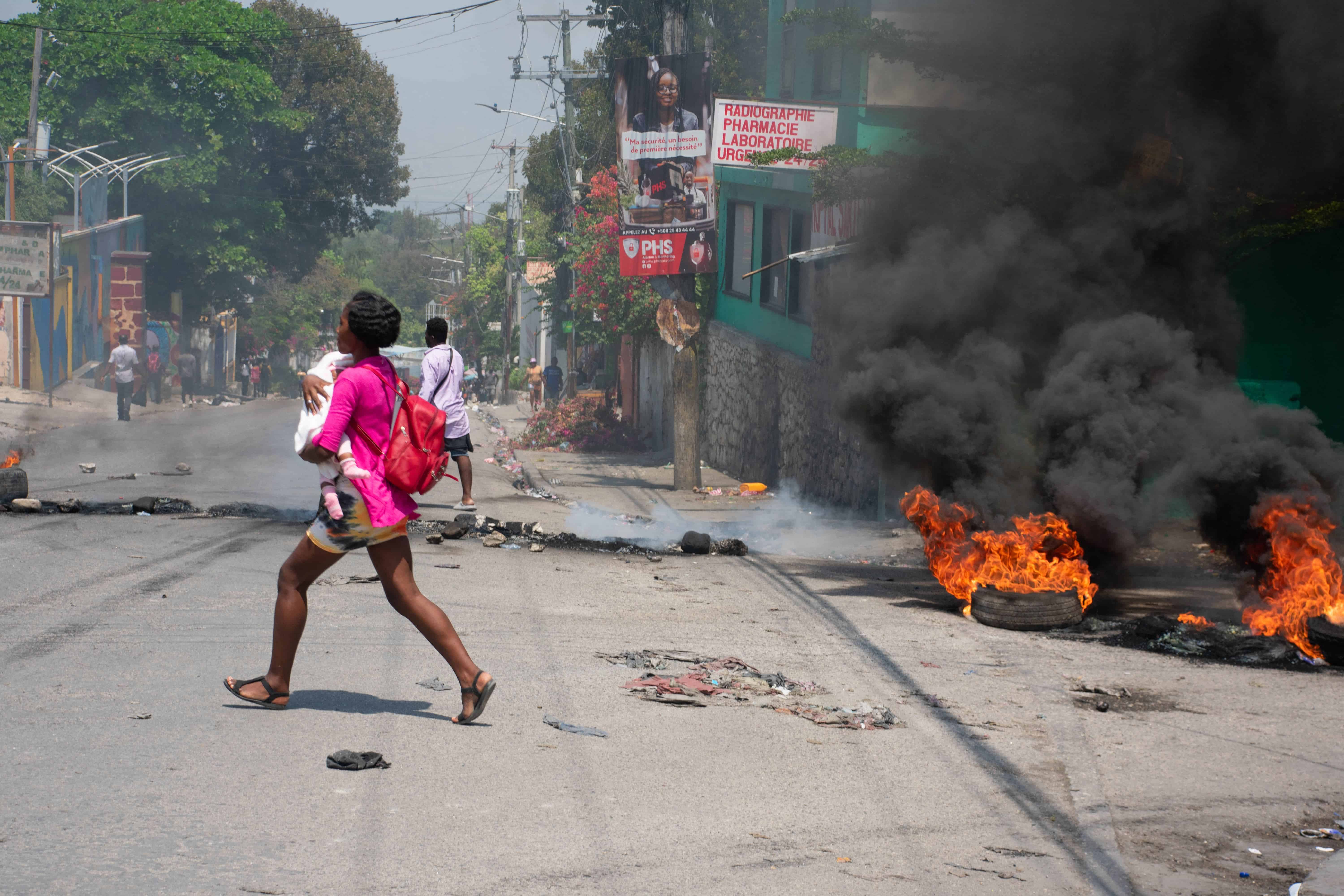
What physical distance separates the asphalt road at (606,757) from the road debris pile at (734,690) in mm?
104

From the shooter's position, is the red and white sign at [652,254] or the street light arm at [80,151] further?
the street light arm at [80,151]

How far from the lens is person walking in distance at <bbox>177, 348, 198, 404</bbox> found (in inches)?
1510

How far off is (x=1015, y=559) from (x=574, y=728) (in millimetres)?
4181

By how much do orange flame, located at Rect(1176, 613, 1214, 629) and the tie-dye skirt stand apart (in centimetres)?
530

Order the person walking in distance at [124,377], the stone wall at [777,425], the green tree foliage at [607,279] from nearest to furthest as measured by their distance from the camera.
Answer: the stone wall at [777,425] → the person walking in distance at [124,377] → the green tree foliage at [607,279]

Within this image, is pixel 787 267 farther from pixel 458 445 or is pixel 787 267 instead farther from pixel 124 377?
pixel 124 377

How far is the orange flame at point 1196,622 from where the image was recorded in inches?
307

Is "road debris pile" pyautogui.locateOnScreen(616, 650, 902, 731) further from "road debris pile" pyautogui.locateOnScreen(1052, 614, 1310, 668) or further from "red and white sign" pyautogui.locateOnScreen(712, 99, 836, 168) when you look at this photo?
"red and white sign" pyautogui.locateOnScreen(712, 99, 836, 168)

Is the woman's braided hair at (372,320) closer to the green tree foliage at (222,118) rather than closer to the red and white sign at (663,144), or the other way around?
the red and white sign at (663,144)

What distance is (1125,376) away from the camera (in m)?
8.52

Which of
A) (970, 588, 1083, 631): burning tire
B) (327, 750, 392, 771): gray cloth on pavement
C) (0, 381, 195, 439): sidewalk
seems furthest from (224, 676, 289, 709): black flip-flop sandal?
(0, 381, 195, 439): sidewalk

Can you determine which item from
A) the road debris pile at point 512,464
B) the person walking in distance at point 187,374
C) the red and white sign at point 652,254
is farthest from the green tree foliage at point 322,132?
the red and white sign at point 652,254

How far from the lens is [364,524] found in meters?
4.84

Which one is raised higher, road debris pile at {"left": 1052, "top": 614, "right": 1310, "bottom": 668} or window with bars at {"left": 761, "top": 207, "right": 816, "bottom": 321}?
window with bars at {"left": 761, "top": 207, "right": 816, "bottom": 321}
